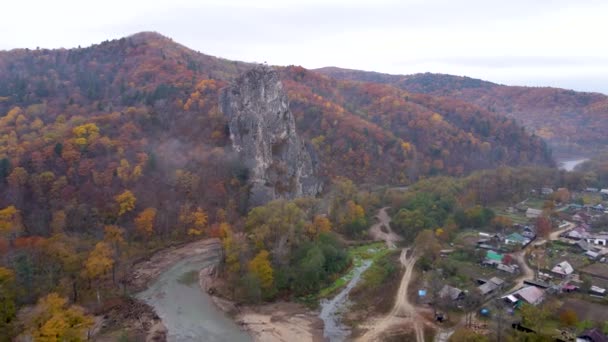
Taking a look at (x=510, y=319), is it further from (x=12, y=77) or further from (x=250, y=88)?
(x=12, y=77)

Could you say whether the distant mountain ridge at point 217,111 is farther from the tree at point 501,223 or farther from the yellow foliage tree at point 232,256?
the tree at point 501,223

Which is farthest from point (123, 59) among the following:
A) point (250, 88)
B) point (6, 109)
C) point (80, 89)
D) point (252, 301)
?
point (252, 301)

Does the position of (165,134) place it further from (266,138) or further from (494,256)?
(494,256)

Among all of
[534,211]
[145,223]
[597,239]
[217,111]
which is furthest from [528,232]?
[217,111]

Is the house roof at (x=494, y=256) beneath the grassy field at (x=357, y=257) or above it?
above

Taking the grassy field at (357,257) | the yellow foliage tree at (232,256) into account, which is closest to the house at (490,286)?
the grassy field at (357,257)
